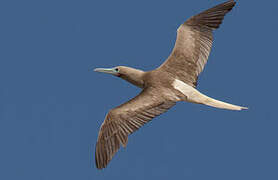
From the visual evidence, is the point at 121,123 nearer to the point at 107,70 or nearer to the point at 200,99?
the point at 107,70

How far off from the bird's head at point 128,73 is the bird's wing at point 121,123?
0.73 meters

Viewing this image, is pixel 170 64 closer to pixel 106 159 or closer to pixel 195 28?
pixel 195 28

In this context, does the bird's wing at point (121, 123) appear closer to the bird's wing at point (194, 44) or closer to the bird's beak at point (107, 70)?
the bird's wing at point (194, 44)

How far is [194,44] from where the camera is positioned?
9852mm

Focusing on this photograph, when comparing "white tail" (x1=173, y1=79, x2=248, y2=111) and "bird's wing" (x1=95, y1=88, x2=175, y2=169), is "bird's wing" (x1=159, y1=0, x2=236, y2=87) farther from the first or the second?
"bird's wing" (x1=95, y1=88, x2=175, y2=169)

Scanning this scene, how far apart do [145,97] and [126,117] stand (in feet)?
1.86

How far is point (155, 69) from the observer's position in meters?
9.55

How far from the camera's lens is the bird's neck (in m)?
9.52

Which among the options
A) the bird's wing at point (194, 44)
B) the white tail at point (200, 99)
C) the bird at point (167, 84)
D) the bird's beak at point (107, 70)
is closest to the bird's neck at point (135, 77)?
the bird at point (167, 84)

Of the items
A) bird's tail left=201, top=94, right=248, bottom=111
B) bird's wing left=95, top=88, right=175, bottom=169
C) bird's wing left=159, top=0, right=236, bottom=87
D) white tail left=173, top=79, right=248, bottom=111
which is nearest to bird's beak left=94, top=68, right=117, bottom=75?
bird's wing left=159, top=0, right=236, bottom=87

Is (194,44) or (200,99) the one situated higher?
(194,44)

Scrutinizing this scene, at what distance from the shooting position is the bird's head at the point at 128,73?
9.54 meters

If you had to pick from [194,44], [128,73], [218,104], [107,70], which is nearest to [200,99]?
[218,104]

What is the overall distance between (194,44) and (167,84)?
115 centimetres
